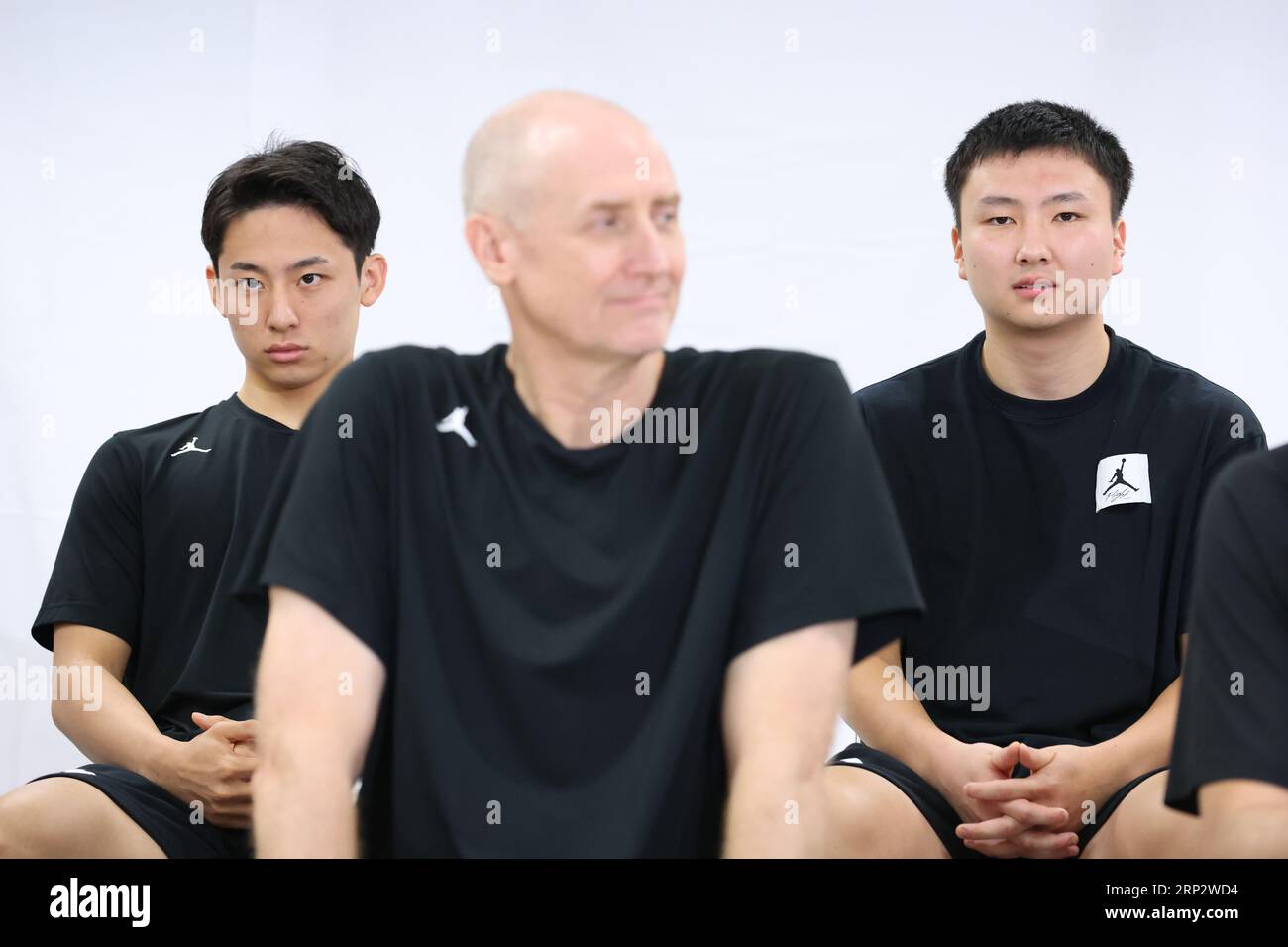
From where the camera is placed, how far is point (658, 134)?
2.75 meters

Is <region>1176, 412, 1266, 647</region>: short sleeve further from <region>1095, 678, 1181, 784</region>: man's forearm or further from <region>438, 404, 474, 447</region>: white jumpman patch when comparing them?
<region>438, 404, 474, 447</region>: white jumpman patch

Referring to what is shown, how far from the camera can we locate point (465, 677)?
1401 mm

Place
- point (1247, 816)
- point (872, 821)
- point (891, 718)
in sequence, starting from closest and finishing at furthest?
point (1247, 816) < point (872, 821) < point (891, 718)

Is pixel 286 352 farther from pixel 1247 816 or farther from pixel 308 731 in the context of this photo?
pixel 1247 816

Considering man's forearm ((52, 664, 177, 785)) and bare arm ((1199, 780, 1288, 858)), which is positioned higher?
man's forearm ((52, 664, 177, 785))

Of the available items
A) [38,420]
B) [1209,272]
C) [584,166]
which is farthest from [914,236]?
[38,420]

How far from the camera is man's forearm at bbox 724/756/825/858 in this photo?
4.28ft

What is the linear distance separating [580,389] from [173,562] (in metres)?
0.81

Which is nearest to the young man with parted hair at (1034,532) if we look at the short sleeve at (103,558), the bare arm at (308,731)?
the bare arm at (308,731)

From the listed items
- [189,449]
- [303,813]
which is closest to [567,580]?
[303,813]

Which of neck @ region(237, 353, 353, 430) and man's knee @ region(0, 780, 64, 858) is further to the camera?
neck @ region(237, 353, 353, 430)

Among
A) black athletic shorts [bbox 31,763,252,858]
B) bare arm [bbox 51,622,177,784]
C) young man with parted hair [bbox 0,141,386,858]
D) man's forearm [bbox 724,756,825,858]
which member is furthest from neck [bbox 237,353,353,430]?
man's forearm [bbox 724,756,825,858]

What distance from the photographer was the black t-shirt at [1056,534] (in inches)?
74.5
